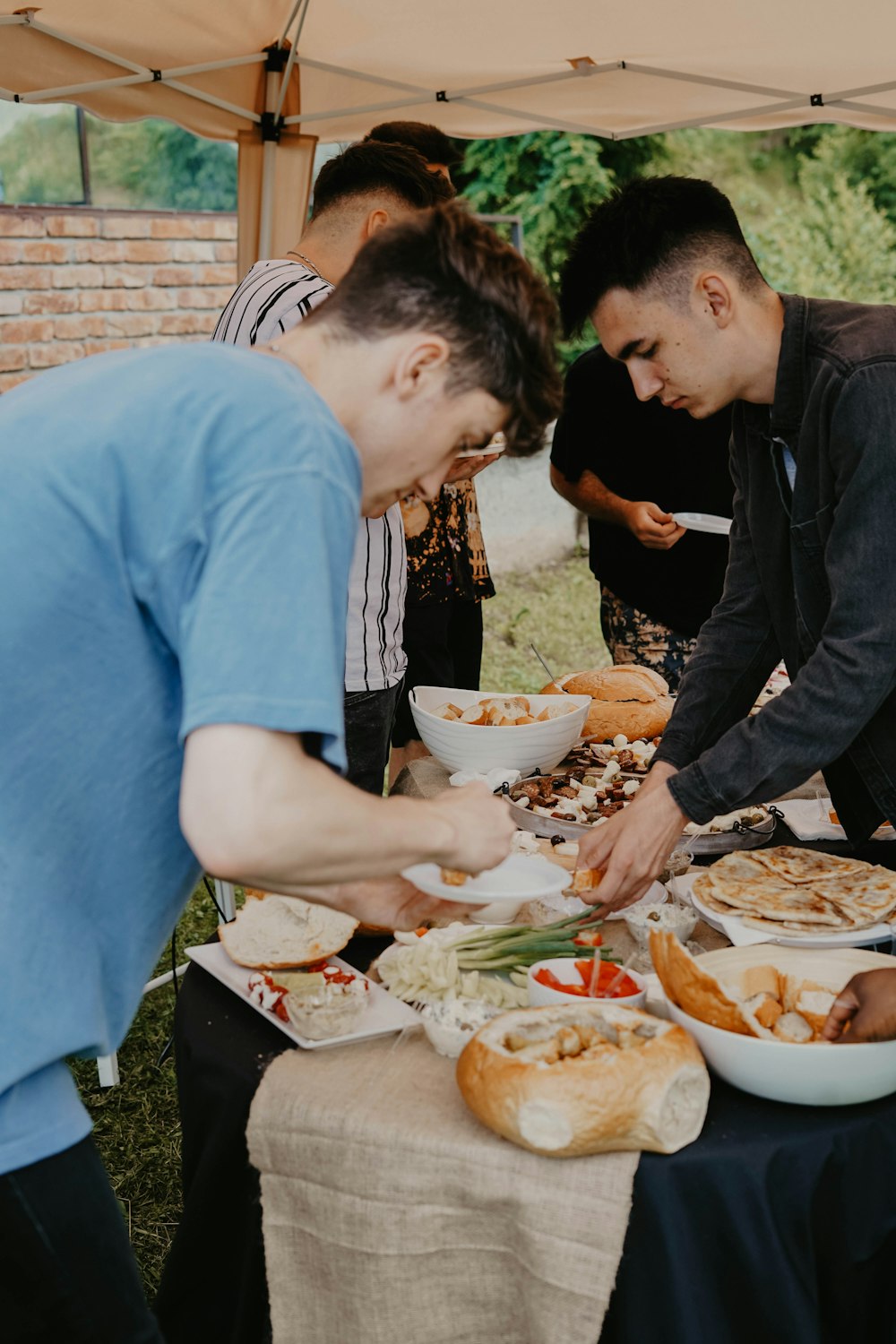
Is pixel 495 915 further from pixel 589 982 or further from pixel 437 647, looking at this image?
pixel 437 647

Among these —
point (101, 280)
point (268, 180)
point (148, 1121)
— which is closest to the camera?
point (148, 1121)

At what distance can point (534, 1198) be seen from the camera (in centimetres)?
141

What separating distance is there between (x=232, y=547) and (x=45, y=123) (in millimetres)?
6771

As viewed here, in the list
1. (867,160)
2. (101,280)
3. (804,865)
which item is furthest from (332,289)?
(867,160)

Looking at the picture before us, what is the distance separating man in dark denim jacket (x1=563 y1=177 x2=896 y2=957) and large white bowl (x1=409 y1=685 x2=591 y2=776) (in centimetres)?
33

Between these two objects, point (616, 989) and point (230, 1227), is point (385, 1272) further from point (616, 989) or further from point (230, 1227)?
point (616, 989)

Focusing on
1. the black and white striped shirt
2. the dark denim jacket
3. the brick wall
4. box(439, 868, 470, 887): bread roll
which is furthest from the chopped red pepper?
the brick wall

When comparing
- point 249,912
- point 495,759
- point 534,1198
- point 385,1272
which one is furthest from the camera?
point 495,759

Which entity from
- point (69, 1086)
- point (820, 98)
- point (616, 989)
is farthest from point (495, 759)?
point (820, 98)

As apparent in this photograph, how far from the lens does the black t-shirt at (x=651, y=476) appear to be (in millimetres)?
3980

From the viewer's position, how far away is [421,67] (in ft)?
15.8

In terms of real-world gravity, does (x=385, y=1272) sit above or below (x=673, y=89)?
below

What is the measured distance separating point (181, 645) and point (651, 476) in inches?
129

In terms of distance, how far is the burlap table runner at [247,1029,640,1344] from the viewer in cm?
141
